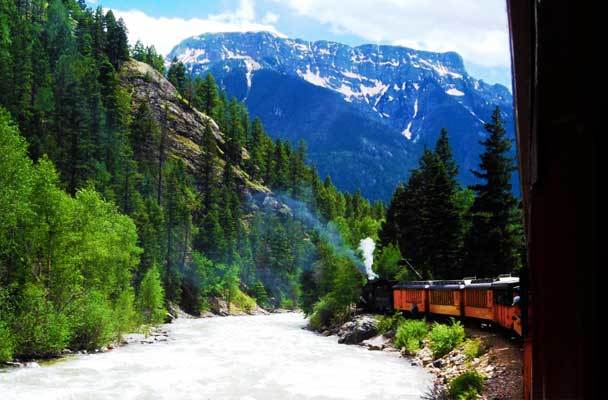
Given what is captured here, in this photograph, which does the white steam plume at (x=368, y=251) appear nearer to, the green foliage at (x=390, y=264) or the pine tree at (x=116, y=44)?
the green foliage at (x=390, y=264)

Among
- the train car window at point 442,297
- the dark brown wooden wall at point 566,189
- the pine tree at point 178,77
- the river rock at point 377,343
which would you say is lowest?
the river rock at point 377,343

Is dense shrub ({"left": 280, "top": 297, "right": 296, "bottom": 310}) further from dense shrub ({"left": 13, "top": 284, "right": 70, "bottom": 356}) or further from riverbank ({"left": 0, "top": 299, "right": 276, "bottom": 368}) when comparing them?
dense shrub ({"left": 13, "top": 284, "right": 70, "bottom": 356})

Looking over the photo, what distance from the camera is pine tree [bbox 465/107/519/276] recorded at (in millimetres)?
47375

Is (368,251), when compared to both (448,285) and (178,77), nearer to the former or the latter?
(448,285)

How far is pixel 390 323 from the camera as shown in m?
48.7

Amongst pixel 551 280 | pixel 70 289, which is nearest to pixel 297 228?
pixel 70 289

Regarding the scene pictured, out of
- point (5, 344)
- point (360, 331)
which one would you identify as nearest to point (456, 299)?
point (360, 331)

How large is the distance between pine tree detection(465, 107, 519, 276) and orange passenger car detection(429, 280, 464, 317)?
807 cm

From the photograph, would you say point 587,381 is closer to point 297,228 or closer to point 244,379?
point 244,379

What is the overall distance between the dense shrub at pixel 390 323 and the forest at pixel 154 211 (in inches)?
296

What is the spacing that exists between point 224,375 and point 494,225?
2573 centimetres

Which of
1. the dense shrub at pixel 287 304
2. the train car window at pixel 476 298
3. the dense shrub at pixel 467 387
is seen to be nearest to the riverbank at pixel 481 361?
the dense shrub at pixel 467 387

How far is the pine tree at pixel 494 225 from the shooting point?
4738cm

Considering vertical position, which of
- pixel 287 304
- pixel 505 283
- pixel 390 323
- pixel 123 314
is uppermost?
pixel 505 283
